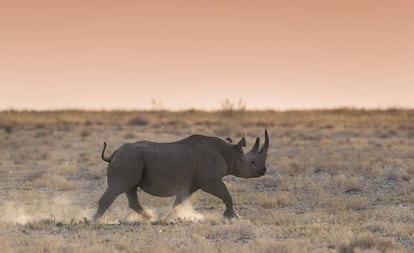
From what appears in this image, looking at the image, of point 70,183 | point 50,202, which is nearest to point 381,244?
point 50,202

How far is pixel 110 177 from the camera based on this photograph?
15094 mm

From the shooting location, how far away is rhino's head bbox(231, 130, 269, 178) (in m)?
16.4

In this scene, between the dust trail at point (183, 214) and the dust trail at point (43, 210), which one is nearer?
the dust trail at point (183, 214)

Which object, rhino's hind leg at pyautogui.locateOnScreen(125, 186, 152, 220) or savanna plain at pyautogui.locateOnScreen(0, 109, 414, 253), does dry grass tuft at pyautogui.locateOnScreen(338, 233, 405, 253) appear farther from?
rhino's hind leg at pyautogui.locateOnScreen(125, 186, 152, 220)

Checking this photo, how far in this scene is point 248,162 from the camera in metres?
16.5

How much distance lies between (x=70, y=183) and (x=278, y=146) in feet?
50.0

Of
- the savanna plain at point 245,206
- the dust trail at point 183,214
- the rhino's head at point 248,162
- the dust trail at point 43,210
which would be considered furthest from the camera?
the dust trail at point 43,210

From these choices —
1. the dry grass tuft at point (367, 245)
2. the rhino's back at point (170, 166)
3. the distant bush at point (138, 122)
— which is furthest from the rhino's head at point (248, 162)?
the distant bush at point (138, 122)

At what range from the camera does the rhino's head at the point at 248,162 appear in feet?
53.9

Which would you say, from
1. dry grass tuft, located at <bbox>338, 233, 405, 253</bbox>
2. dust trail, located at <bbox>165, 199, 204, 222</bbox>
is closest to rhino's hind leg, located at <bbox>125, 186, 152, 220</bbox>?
dust trail, located at <bbox>165, 199, 204, 222</bbox>

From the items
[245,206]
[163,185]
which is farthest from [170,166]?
[245,206]

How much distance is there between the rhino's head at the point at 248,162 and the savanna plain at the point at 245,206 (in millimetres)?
798

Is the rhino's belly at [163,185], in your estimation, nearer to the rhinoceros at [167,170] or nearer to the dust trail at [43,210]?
the rhinoceros at [167,170]

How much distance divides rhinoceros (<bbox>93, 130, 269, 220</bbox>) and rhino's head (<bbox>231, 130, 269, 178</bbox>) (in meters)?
0.29
